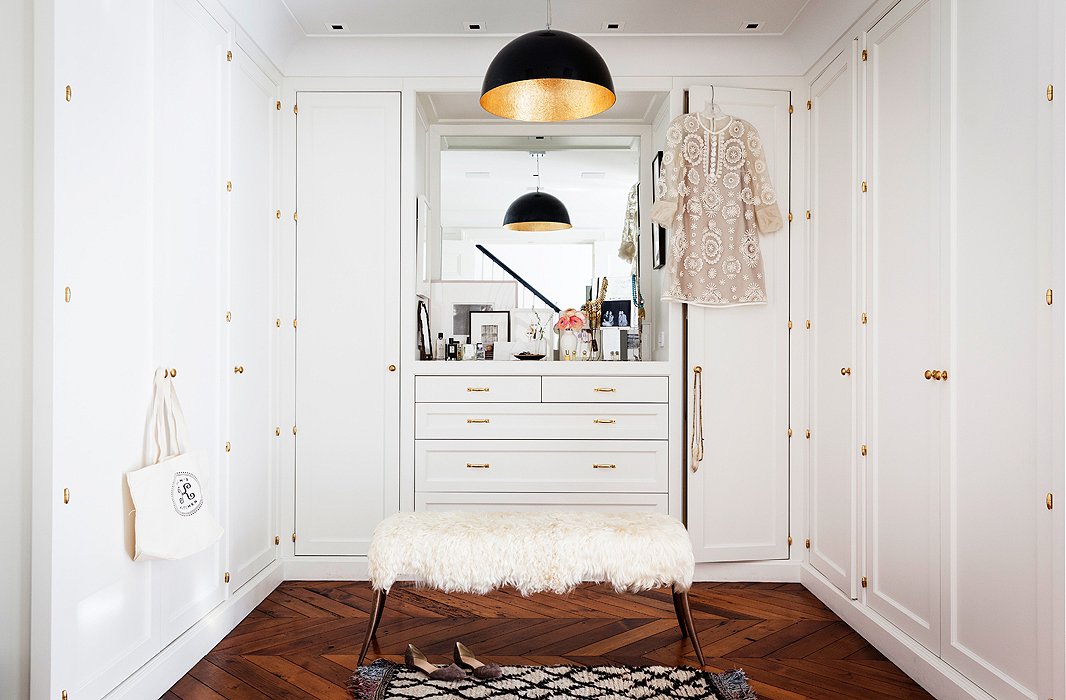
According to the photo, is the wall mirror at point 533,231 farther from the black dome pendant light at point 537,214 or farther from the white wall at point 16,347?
the white wall at point 16,347

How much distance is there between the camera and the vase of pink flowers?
3.79 metres

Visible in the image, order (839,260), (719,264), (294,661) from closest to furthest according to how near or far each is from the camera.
Answer: 1. (294,661)
2. (839,260)
3. (719,264)

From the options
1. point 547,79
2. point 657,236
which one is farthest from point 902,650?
point 547,79

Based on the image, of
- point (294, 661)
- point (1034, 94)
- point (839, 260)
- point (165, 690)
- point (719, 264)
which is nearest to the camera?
point (1034, 94)

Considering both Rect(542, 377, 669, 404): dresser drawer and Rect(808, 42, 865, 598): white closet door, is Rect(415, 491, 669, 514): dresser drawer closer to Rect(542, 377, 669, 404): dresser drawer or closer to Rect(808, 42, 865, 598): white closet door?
Rect(542, 377, 669, 404): dresser drawer

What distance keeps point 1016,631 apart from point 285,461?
2.96 meters

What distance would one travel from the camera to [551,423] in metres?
3.60

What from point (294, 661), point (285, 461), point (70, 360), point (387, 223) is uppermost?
point (387, 223)

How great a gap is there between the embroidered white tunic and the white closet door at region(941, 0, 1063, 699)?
1252 millimetres

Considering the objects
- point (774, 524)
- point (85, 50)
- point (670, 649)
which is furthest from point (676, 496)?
point (85, 50)

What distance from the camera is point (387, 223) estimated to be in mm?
3613

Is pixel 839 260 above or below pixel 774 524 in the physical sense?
above

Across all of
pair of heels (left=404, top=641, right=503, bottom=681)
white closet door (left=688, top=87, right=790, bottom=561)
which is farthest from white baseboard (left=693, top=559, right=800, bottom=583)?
pair of heels (left=404, top=641, right=503, bottom=681)

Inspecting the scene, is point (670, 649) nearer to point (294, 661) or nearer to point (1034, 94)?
point (294, 661)
